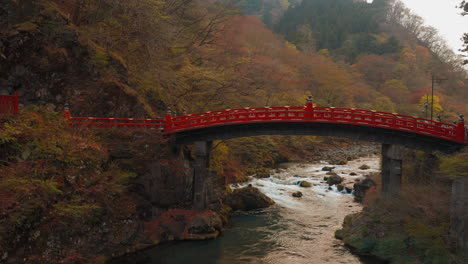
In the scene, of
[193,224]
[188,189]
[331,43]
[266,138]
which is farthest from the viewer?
[331,43]

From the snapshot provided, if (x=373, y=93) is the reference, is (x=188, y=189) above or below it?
below

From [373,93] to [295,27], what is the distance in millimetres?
36270

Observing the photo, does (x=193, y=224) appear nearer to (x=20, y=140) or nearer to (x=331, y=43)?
(x=20, y=140)

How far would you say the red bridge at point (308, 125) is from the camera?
760 inches

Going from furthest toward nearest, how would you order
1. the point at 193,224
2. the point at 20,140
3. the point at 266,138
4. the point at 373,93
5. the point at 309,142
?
the point at 373,93 → the point at 309,142 → the point at 266,138 → the point at 193,224 → the point at 20,140

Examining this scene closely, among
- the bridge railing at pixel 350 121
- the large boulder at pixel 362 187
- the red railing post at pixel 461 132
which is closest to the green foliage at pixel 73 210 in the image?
the bridge railing at pixel 350 121

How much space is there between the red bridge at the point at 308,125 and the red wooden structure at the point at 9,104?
8.13ft

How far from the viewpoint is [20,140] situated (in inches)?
615

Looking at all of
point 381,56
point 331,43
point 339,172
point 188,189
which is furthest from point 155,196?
point 331,43

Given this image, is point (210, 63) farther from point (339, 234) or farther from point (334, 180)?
point (339, 234)

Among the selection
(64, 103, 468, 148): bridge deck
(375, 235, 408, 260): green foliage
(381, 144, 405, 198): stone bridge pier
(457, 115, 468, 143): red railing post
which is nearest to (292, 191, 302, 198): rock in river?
A: (381, 144, 405, 198): stone bridge pier

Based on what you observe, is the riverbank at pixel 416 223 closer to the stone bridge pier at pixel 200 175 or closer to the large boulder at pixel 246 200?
the large boulder at pixel 246 200

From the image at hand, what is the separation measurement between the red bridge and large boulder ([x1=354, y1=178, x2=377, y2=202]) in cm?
860

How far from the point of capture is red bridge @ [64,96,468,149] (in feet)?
63.3
